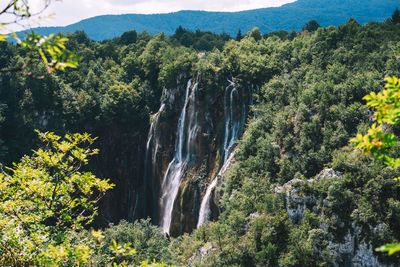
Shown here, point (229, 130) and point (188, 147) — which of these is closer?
point (229, 130)

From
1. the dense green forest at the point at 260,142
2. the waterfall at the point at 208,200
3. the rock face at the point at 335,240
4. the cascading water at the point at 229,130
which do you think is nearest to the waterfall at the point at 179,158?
the dense green forest at the point at 260,142

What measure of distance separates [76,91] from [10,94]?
26.0ft

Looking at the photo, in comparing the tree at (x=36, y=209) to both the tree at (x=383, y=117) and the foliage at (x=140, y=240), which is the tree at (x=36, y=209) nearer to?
the tree at (x=383, y=117)

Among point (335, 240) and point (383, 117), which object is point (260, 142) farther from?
point (383, 117)

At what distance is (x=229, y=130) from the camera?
1706 inches

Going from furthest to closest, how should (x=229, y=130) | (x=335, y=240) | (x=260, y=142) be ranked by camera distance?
1. (x=229, y=130)
2. (x=260, y=142)
3. (x=335, y=240)

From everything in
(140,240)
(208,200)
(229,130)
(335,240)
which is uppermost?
(229,130)

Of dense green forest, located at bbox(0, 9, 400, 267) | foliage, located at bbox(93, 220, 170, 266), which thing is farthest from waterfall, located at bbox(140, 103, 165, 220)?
foliage, located at bbox(93, 220, 170, 266)

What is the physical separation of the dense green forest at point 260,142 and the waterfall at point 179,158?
8.89ft

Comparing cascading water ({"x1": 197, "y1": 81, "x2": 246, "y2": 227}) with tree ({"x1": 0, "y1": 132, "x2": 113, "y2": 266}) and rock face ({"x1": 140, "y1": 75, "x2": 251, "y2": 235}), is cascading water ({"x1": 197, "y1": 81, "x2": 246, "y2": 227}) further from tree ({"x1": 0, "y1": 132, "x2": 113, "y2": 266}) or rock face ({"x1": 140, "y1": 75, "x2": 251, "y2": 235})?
tree ({"x1": 0, "y1": 132, "x2": 113, "y2": 266})

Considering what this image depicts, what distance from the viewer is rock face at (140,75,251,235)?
43375 millimetres

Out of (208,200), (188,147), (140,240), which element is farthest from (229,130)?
(140,240)

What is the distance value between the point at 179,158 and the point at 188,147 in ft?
5.13

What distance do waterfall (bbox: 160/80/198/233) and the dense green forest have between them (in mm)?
2711
